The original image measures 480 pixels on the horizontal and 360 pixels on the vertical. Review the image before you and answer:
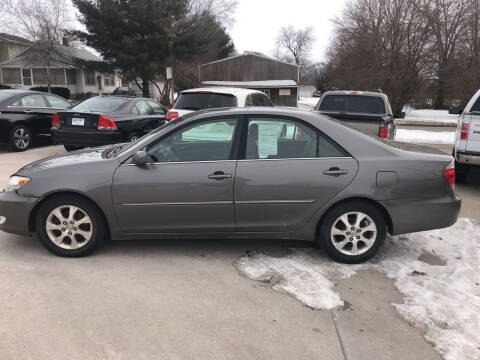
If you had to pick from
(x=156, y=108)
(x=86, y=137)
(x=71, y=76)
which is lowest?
(x=86, y=137)

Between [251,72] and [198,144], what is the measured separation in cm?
2864

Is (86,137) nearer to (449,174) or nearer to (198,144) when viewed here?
(198,144)

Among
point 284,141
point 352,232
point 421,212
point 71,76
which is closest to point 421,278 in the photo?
point 421,212

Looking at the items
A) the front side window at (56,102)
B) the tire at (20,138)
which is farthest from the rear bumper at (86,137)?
Result: the front side window at (56,102)

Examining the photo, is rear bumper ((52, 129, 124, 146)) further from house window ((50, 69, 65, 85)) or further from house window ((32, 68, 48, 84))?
house window ((50, 69, 65, 85))

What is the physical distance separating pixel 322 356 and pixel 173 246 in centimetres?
222

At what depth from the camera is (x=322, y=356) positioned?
8.90ft

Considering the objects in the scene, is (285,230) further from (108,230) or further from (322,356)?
(108,230)

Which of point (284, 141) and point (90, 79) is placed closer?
point (284, 141)

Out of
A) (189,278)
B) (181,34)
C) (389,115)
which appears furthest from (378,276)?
(181,34)

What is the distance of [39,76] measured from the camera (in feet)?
136

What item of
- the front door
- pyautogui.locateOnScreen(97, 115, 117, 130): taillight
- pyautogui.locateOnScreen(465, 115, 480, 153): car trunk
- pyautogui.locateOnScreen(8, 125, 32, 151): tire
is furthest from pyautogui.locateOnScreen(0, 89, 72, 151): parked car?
pyautogui.locateOnScreen(465, 115, 480, 153): car trunk

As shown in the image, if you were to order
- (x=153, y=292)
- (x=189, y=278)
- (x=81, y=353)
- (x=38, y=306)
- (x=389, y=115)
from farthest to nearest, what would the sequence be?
1. (x=389, y=115)
2. (x=189, y=278)
3. (x=153, y=292)
4. (x=38, y=306)
5. (x=81, y=353)

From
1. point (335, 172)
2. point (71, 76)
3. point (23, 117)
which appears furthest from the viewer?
point (71, 76)
